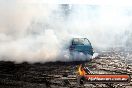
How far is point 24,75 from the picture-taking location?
18.6 meters

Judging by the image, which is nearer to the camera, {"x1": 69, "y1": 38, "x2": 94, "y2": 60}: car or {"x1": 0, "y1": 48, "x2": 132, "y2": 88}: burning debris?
{"x1": 0, "y1": 48, "x2": 132, "y2": 88}: burning debris

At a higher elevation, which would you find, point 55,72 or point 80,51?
point 80,51

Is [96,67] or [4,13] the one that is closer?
[96,67]

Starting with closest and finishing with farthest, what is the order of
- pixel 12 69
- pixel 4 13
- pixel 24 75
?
pixel 24 75, pixel 12 69, pixel 4 13

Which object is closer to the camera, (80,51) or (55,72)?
(55,72)

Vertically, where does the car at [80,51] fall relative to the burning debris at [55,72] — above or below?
above

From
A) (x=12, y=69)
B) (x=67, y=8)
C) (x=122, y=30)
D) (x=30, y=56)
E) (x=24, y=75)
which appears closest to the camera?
(x=24, y=75)

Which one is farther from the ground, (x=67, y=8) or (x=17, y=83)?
(x=67, y=8)

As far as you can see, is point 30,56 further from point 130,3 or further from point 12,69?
point 130,3

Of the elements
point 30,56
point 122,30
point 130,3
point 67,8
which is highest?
point 67,8

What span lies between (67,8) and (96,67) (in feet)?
183

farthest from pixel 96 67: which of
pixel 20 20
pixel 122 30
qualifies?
pixel 122 30

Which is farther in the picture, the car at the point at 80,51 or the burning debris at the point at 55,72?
the car at the point at 80,51

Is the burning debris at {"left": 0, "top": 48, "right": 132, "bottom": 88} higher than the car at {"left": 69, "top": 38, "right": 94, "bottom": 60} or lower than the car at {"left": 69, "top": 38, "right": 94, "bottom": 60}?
lower
